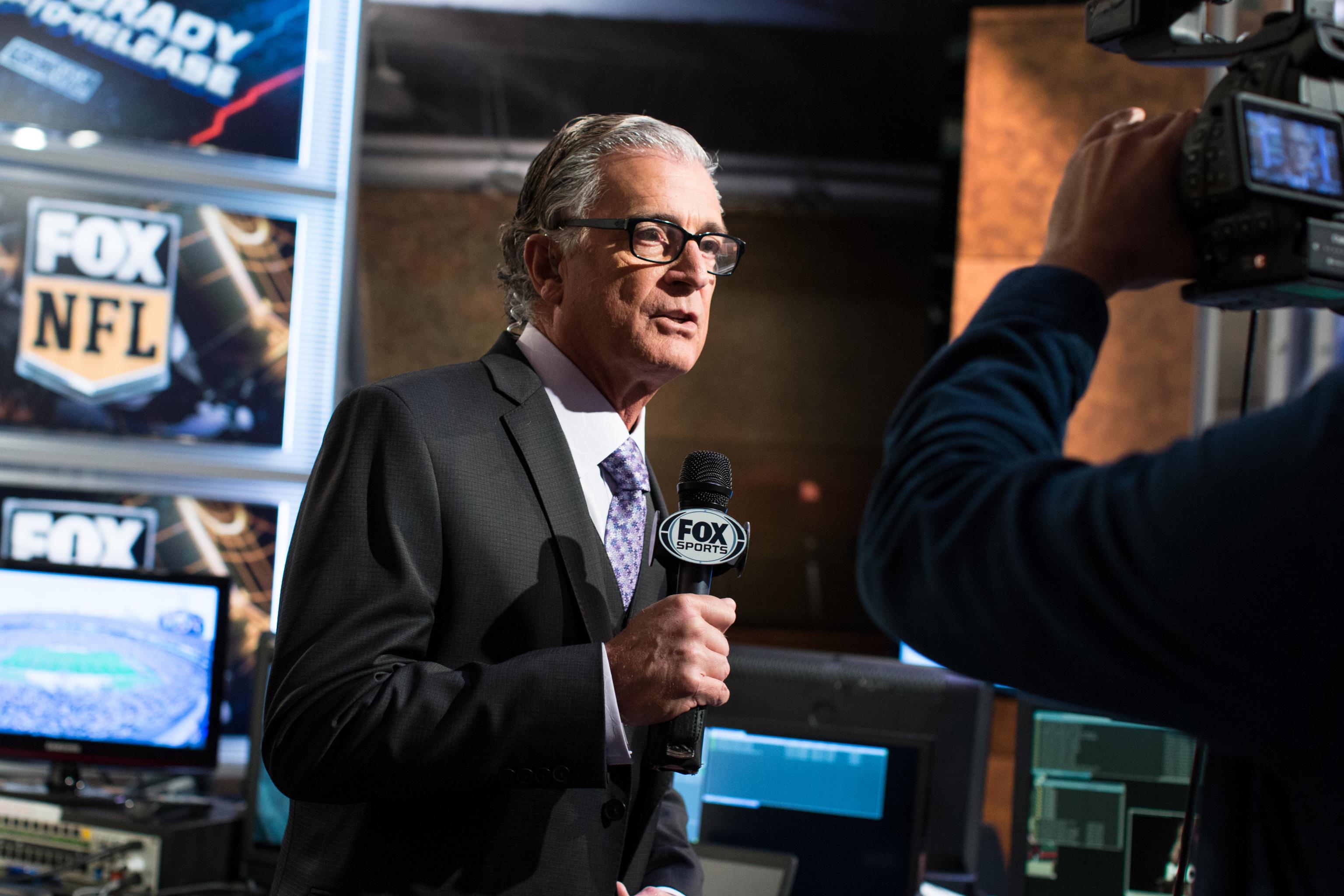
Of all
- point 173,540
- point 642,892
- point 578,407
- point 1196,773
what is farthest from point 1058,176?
point 1196,773

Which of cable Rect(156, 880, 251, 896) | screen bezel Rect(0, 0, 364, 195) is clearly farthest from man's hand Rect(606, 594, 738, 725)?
screen bezel Rect(0, 0, 364, 195)

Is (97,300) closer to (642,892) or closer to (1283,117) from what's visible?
(642,892)

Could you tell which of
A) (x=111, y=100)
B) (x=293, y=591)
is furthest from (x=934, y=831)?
(x=111, y=100)

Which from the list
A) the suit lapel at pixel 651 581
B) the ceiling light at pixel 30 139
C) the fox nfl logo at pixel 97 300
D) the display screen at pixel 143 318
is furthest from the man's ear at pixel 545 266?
the ceiling light at pixel 30 139

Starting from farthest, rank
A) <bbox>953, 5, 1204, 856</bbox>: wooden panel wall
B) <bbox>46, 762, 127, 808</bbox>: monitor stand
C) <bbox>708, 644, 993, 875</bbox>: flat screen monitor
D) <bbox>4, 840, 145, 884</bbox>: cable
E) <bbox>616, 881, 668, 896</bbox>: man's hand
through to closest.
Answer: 1. <bbox>953, 5, 1204, 856</bbox>: wooden panel wall
2. <bbox>46, 762, 127, 808</bbox>: monitor stand
3. <bbox>4, 840, 145, 884</bbox>: cable
4. <bbox>708, 644, 993, 875</bbox>: flat screen monitor
5. <bbox>616, 881, 668, 896</bbox>: man's hand

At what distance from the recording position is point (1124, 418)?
4383 millimetres

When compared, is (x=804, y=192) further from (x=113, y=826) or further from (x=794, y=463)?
(x=113, y=826)

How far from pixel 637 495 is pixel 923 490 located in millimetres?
751

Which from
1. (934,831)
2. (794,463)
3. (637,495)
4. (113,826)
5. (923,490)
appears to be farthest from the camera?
(794,463)

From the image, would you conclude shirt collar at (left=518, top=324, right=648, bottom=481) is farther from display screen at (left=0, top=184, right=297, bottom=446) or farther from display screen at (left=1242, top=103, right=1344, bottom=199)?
display screen at (left=0, top=184, right=297, bottom=446)

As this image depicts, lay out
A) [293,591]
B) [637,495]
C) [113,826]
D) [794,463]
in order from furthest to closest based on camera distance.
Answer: [794,463] < [113,826] < [637,495] < [293,591]

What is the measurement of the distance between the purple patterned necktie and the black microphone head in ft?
0.37

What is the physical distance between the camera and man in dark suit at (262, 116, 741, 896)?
1.02m

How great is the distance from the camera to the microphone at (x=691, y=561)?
1.06 m
